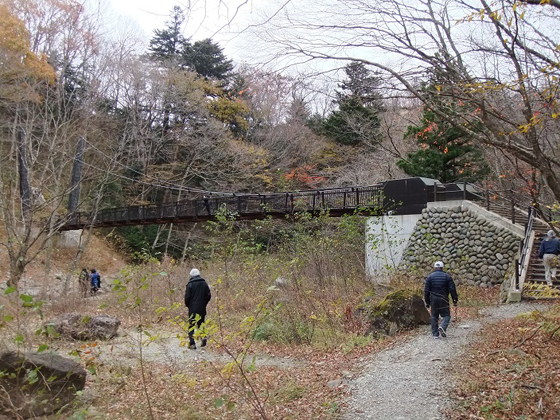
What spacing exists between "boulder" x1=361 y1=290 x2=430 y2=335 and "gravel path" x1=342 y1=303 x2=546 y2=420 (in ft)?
1.10

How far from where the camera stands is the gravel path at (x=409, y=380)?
448 centimetres

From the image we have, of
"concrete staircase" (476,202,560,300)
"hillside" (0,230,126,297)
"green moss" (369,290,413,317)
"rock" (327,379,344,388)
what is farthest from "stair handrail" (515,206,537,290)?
"hillside" (0,230,126,297)

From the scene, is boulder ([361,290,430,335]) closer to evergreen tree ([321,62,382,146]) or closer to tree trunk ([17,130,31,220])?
evergreen tree ([321,62,382,146])

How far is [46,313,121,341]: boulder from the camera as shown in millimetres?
8625

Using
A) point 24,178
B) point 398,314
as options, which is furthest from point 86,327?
point 24,178

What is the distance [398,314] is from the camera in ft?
26.3

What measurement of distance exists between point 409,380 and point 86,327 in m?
6.25

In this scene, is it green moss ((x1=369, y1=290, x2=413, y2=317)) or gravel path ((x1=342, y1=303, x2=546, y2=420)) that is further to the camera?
green moss ((x1=369, y1=290, x2=413, y2=317))

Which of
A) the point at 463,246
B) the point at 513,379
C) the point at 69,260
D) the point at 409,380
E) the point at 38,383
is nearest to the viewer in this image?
the point at 513,379

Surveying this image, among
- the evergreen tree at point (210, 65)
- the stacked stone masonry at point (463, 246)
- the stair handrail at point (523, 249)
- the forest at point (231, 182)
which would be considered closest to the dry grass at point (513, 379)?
the forest at point (231, 182)

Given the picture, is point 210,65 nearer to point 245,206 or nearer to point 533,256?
point 245,206

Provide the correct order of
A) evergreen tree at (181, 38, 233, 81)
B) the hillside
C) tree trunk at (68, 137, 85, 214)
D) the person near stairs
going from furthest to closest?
evergreen tree at (181, 38, 233, 81) < the hillside < tree trunk at (68, 137, 85, 214) < the person near stairs

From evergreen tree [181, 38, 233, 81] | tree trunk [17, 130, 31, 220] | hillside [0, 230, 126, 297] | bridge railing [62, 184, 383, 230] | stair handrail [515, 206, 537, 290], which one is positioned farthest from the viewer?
evergreen tree [181, 38, 233, 81]

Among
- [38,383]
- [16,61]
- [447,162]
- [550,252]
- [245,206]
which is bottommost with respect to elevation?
[38,383]
